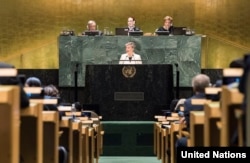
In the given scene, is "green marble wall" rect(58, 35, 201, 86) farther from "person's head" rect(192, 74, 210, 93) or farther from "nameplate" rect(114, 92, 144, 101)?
"person's head" rect(192, 74, 210, 93)

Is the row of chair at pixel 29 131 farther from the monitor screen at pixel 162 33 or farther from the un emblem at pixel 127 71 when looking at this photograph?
the monitor screen at pixel 162 33

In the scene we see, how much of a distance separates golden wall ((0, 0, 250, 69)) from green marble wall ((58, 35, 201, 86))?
215 inches

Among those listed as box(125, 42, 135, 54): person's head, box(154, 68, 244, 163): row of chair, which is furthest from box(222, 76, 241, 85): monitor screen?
box(125, 42, 135, 54): person's head

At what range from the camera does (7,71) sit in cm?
607

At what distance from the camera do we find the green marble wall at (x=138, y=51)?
17.4m

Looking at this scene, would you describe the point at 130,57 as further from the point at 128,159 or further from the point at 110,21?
the point at 110,21

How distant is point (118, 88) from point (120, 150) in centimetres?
150

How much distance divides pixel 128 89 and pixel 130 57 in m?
0.80

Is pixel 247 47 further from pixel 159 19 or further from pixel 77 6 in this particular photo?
pixel 77 6

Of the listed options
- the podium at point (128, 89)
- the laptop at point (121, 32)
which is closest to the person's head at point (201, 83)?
the podium at point (128, 89)

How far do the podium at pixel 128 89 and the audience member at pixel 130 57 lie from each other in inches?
10.7

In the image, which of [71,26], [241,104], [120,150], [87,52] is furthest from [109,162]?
[241,104]

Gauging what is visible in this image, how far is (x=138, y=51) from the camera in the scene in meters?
17.6

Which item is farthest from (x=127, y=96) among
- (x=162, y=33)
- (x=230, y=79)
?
(x=230, y=79)
